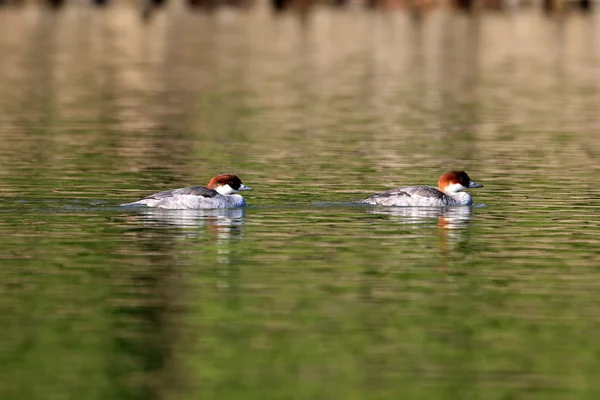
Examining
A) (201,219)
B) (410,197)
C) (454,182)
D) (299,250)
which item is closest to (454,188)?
(454,182)

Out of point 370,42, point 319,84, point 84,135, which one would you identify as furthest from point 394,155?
point 370,42

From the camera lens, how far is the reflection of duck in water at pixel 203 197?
28391mm

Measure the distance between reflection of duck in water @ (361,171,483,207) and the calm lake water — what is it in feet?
0.99

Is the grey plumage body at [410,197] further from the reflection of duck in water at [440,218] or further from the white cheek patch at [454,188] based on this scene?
the white cheek patch at [454,188]

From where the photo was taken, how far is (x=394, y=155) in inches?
1516

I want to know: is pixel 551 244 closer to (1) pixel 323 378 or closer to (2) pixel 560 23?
(1) pixel 323 378

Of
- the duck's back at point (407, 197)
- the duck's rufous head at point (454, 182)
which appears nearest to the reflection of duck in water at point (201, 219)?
the duck's back at point (407, 197)

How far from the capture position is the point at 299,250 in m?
24.2

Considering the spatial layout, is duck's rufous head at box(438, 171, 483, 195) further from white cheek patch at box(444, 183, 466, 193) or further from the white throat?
the white throat

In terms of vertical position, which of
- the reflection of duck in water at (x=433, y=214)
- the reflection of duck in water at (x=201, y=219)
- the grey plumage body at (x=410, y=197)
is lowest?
the reflection of duck in water at (x=433, y=214)

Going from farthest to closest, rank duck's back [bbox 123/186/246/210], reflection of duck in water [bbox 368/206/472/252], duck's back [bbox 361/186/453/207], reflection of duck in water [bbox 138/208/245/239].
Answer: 1. duck's back [bbox 361/186/453/207]
2. duck's back [bbox 123/186/246/210]
3. reflection of duck in water [bbox 138/208/245/239]
4. reflection of duck in water [bbox 368/206/472/252]

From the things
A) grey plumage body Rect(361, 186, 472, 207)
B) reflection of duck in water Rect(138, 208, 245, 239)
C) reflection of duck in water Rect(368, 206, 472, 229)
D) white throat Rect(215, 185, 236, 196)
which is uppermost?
white throat Rect(215, 185, 236, 196)

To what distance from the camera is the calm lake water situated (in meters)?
17.2

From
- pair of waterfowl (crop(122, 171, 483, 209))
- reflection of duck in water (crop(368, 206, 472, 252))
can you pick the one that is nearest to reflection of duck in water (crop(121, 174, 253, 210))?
pair of waterfowl (crop(122, 171, 483, 209))
